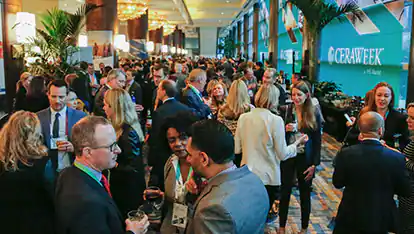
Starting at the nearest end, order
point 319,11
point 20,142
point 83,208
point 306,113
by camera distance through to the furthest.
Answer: point 83,208
point 20,142
point 306,113
point 319,11

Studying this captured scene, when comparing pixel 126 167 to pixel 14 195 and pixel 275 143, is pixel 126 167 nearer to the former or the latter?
pixel 14 195

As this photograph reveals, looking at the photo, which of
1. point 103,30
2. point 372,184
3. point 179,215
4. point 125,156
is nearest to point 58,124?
point 125,156

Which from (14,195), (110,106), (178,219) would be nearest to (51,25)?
(110,106)

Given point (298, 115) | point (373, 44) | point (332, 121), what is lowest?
point (332, 121)

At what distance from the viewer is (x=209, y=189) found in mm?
1590

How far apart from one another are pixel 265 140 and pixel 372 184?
1024 millimetres

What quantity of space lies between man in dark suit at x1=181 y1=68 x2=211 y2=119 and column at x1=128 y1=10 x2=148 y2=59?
17096mm

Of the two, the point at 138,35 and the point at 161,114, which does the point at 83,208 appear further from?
the point at 138,35

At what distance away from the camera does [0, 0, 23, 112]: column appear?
8320 mm

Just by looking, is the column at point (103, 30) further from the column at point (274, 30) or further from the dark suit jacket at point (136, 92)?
the column at point (274, 30)

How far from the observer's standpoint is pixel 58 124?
3.58 m

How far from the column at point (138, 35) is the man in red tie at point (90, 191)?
2019 centimetres

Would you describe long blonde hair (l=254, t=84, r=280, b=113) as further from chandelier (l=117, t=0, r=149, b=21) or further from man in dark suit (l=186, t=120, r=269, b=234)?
chandelier (l=117, t=0, r=149, b=21)

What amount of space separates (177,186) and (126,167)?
3.87ft
